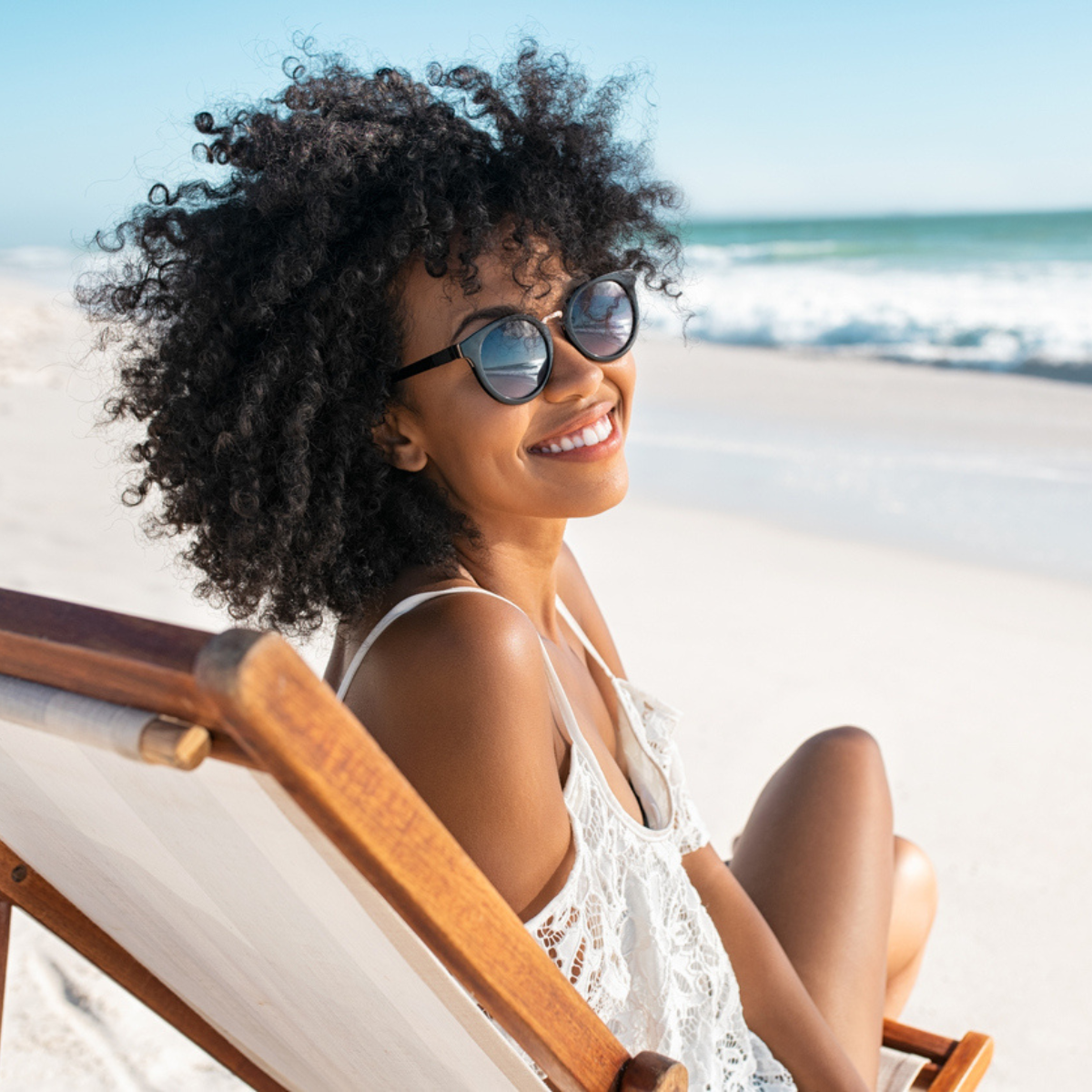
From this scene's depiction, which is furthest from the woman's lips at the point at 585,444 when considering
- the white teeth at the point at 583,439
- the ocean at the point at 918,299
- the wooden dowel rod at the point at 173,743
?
the wooden dowel rod at the point at 173,743

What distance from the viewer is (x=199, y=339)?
1739 mm

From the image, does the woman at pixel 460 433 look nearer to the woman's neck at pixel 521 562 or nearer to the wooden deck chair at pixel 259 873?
the woman's neck at pixel 521 562

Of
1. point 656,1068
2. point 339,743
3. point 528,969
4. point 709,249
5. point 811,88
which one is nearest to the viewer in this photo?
point 339,743

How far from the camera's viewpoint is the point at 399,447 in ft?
5.91

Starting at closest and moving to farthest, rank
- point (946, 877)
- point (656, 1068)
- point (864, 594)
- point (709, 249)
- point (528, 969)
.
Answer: point (528, 969)
point (656, 1068)
point (946, 877)
point (864, 594)
point (709, 249)

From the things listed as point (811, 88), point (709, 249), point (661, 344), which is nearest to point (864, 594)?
point (661, 344)

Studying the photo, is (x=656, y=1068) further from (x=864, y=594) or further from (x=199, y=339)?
(x=864, y=594)

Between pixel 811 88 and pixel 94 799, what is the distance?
7038cm

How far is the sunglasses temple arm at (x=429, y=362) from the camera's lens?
1.69 metres

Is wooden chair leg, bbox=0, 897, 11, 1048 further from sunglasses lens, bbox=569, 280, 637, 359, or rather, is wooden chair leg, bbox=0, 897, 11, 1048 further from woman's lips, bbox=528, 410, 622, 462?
sunglasses lens, bbox=569, 280, 637, 359

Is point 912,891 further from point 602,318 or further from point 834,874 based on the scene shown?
point 602,318

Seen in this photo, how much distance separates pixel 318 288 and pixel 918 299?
67.9 ft

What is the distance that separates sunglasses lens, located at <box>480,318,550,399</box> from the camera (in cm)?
168

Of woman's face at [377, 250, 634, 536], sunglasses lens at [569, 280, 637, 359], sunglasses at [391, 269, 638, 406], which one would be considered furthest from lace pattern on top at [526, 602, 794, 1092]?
sunglasses lens at [569, 280, 637, 359]
